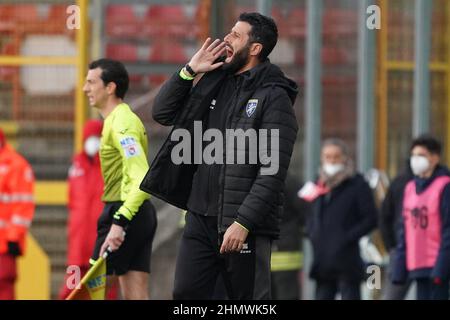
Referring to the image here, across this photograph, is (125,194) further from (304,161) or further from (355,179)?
(304,161)

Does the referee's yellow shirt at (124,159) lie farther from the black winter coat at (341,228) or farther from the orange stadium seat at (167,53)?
the orange stadium seat at (167,53)

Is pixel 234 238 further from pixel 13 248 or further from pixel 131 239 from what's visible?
pixel 13 248

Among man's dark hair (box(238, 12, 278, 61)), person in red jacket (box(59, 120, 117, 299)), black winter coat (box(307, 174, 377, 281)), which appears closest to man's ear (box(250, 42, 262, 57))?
man's dark hair (box(238, 12, 278, 61))

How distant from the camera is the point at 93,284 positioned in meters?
9.48

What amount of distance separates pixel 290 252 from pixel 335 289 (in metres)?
1.12

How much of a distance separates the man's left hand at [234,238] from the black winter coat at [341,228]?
5001 millimetres

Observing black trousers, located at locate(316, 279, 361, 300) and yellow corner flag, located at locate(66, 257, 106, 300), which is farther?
black trousers, located at locate(316, 279, 361, 300)

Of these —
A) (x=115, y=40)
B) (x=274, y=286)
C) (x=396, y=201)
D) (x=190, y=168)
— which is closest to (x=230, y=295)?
(x=190, y=168)

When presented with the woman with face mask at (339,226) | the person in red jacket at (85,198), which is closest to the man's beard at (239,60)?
the woman with face mask at (339,226)

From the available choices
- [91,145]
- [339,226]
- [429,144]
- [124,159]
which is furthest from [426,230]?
[124,159]

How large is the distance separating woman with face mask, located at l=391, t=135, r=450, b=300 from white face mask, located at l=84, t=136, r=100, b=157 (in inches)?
109

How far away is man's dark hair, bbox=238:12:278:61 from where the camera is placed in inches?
331

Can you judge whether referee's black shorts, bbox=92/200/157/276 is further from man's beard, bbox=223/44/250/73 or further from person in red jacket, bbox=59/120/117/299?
person in red jacket, bbox=59/120/117/299

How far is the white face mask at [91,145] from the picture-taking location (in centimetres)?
1381
